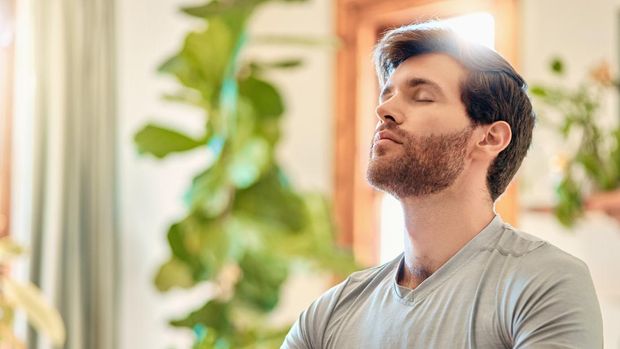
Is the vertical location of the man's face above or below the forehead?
below

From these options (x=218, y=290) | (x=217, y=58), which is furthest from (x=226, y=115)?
(x=218, y=290)

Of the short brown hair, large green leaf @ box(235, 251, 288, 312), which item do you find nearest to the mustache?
the short brown hair

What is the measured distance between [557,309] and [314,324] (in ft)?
1.41

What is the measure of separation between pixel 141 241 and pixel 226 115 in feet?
5.18

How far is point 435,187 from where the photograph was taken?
4.43 feet

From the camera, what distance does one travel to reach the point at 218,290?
2.72 meters

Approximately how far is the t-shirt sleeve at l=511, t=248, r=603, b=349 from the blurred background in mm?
1327

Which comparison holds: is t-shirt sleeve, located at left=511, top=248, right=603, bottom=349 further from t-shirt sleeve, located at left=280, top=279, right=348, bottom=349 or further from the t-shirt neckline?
t-shirt sleeve, located at left=280, top=279, right=348, bottom=349

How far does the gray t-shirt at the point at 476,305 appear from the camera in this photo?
110 cm

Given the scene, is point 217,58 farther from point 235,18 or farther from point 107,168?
point 107,168

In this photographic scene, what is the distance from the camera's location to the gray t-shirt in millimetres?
1101

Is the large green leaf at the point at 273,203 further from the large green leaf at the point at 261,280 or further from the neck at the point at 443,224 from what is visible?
the neck at the point at 443,224

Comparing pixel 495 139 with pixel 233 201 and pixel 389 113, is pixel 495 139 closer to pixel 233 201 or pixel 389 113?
pixel 389 113

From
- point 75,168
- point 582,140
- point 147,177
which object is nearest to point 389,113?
point 582,140
